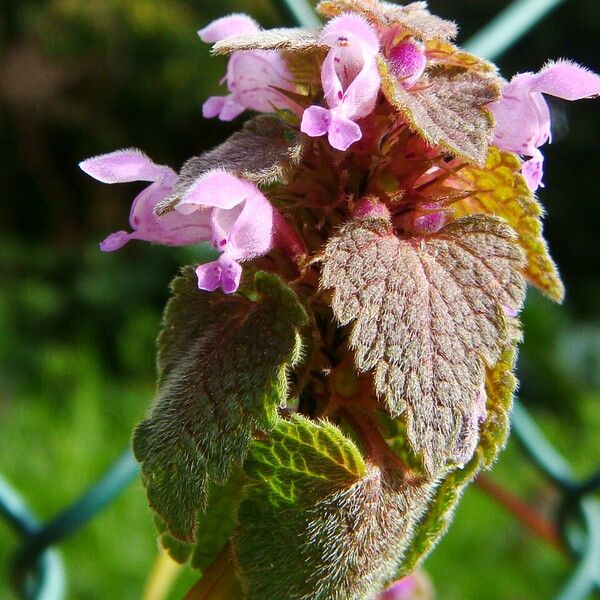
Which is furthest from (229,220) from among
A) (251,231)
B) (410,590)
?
(410,590)

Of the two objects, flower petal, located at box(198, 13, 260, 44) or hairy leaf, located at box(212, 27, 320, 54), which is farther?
flower petal, located at box(198, 13, 260, 44)

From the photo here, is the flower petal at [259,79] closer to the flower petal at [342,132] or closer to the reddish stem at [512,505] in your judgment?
the flower petal at [342,132]

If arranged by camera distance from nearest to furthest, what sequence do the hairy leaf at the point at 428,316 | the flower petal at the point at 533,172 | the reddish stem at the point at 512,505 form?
the hairy leaf at the point at 428,316 < the flower petal at the point at 533,172 < the reddish stem at the point at 512,505

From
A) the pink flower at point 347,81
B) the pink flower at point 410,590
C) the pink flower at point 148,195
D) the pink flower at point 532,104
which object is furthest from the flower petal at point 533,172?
the pink flower at point 410,590

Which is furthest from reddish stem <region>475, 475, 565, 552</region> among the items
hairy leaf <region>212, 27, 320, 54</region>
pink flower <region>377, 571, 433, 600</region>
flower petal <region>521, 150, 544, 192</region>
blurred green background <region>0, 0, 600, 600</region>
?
hairy leaf <region>212, 27, 320, 54</region>

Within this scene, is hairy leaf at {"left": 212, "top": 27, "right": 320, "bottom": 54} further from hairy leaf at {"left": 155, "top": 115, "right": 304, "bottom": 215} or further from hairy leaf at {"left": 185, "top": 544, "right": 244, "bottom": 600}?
hairy leaf at {"left": 185, "top": 544, "right": 244, "bottom": 600}

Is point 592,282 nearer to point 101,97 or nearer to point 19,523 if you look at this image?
point 101,97

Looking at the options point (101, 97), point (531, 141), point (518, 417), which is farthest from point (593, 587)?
point (101, 97)
